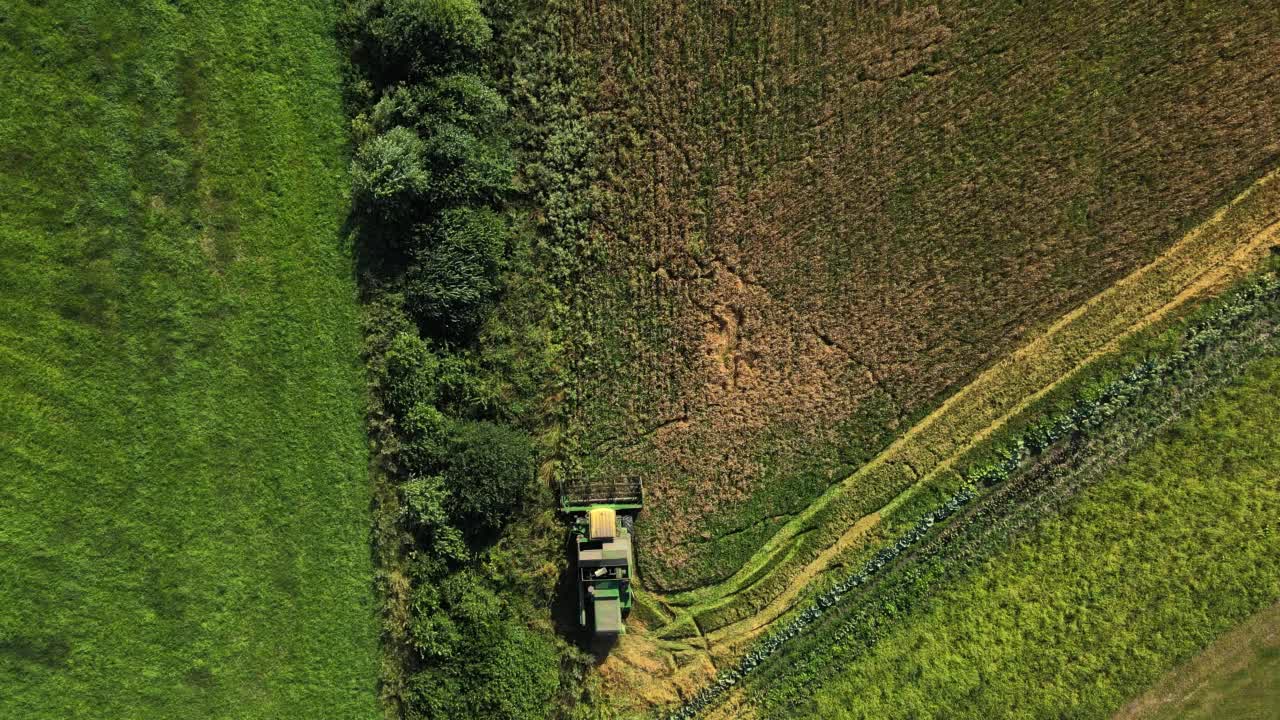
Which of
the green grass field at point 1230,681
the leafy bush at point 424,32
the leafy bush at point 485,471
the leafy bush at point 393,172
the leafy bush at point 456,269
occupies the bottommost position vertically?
the green grass field at point 1230,681

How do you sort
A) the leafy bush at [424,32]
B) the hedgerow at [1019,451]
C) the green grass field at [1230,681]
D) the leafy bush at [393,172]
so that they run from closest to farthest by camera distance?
the leafy bush at [393,172], the leafy bush at [424,32], the hedgerow at [1019,451], the green grass field at [1230,681]

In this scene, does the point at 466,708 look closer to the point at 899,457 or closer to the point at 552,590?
the point at 552,590

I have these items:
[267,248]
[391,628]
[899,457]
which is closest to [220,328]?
[267,248]

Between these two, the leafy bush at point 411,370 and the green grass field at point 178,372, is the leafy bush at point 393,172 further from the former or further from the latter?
the leafy bush at point 411,370

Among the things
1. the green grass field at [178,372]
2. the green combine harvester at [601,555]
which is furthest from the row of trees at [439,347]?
the green combine harvester at [601,555]

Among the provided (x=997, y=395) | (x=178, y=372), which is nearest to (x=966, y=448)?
(x=997, y=395)

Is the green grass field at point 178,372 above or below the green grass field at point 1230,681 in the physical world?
above

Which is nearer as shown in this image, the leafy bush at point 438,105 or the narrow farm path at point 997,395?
the leafy bush at point 438,105

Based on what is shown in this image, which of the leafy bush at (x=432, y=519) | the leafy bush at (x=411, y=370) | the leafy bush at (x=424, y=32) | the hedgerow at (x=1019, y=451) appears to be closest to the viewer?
the leafy bush at (x=424, y=32)
